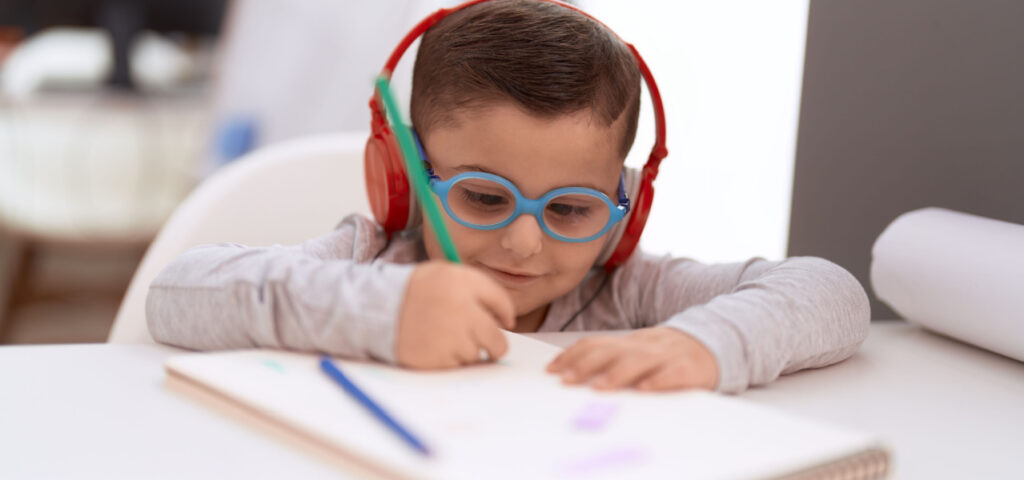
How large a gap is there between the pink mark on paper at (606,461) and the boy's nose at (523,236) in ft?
1.24

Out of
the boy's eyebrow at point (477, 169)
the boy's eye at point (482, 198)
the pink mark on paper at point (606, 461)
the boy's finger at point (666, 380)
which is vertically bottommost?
the boy's finger at point (666, 380)

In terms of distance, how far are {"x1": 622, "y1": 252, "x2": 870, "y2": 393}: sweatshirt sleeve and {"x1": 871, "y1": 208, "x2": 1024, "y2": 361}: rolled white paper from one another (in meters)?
0.09

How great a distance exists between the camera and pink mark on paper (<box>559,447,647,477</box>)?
1.26 feet

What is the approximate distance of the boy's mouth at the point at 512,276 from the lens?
843 mm

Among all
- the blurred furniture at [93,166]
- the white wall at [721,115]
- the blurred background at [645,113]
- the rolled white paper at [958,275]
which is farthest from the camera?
the blurred furniture at [93,166]

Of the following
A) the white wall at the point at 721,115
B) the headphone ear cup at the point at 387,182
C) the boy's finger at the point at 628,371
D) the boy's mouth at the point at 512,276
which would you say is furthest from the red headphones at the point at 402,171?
the white wall at the point at 721,115

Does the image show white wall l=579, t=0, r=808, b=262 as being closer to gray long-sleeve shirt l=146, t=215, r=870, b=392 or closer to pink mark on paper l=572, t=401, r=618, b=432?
gray long-sleeve shirt l=146, t=215, r=870, b=392

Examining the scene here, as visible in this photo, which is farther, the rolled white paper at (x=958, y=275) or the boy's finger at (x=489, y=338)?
the rolled white paper at (x=958, y=275)

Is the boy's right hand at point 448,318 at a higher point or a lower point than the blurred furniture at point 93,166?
higher

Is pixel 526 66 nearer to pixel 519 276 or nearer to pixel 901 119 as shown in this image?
pixel 519 276

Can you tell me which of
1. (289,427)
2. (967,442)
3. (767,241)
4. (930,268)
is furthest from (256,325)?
(767,241)

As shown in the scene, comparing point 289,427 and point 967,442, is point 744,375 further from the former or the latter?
point 289,427

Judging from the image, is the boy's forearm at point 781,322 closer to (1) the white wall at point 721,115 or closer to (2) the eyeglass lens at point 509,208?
(2) the eyeglass lens at point 509,208

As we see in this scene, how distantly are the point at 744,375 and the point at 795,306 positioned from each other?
4.4 inches
